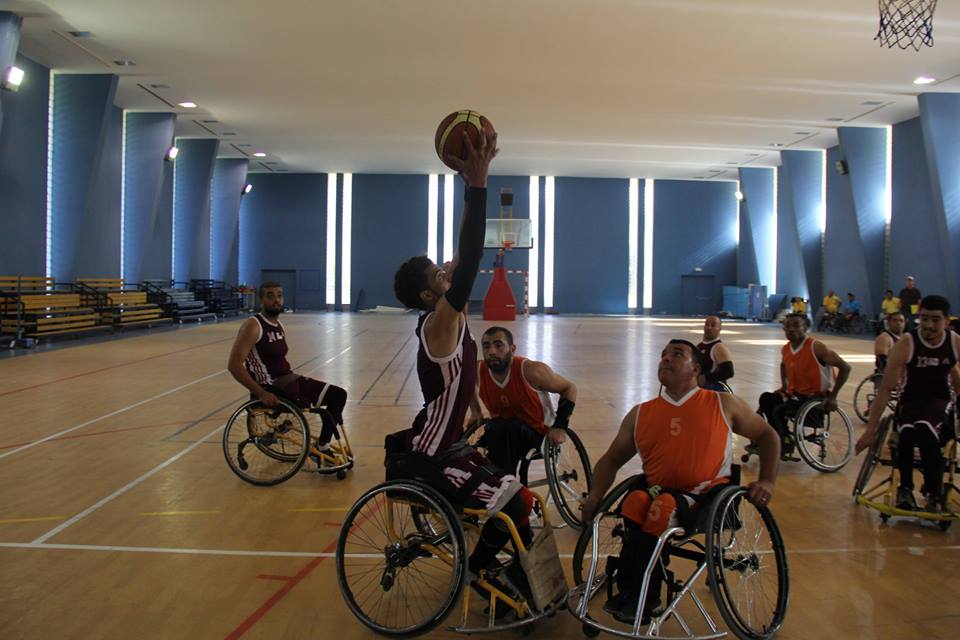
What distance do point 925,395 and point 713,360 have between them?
2134 millimetres

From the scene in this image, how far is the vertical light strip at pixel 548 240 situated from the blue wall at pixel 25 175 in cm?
1943

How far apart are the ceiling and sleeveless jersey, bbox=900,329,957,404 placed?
802 centimetres

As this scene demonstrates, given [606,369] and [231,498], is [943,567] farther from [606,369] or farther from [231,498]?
[606,369]

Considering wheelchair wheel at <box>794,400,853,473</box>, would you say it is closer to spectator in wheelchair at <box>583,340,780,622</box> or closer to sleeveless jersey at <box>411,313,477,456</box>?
spectator in wheelchair at <box>583,340,780,622</box>

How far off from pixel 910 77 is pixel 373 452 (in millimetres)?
13552

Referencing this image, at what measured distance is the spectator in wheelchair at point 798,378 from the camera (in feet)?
20.4

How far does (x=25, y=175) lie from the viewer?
15.5 meters

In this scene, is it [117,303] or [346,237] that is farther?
[346,237]

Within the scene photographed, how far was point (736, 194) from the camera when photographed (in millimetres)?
32531

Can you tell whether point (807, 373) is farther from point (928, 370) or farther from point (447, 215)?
point (447, 215)

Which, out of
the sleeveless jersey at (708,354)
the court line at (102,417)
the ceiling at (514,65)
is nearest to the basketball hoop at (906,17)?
the ceiling at (514,65)

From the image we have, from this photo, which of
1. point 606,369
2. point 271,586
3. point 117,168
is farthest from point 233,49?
point 271,586

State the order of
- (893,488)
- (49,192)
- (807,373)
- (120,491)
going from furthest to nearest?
(49,192)
(807,373)
(120,491)
(893,488)

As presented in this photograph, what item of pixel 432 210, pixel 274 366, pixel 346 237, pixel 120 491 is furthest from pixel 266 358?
pixel 346 237
